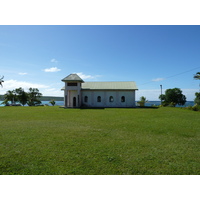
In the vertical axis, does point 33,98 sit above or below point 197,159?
above

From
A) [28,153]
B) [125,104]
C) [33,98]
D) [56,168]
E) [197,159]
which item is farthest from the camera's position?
[33,98]

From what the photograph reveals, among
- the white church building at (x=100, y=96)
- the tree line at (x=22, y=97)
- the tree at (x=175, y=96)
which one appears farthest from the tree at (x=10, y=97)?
the tree at (x=175, y=96)

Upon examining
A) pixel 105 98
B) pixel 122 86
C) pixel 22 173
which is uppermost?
pixel 122 86

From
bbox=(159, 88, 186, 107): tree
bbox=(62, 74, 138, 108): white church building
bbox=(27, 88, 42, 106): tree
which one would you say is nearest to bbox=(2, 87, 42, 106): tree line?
bbox=(27, 88, 42, 106): tree

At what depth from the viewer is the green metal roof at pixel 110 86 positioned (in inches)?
1272

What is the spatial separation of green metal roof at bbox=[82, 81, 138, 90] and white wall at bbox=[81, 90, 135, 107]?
963 millimetres

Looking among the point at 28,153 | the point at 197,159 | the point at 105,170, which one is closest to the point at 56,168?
the point at 105,170

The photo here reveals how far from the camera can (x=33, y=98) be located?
5512 centimetres

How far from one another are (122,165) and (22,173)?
289 centimetres

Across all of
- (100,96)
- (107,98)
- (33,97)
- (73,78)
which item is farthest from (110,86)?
(33,97)

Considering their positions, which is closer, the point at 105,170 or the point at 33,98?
the point at 105,170

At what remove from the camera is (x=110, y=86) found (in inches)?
1321
